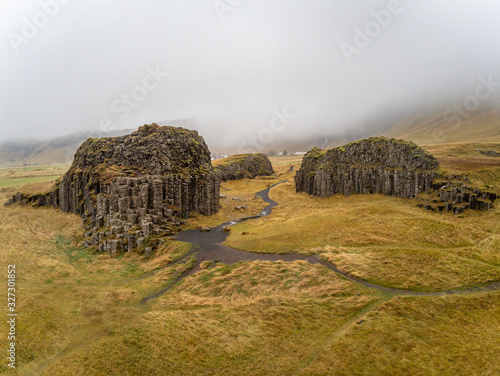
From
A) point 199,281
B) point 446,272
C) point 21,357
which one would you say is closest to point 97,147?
point 199,281

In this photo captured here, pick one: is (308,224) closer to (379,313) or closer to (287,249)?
(287,249)

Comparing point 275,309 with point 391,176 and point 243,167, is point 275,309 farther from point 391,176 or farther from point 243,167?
point 243,167

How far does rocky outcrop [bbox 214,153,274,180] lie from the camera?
13600 cm

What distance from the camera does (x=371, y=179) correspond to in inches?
2466

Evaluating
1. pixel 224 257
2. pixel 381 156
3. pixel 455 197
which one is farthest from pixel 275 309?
pixel 381 156

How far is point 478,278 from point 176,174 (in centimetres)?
4845

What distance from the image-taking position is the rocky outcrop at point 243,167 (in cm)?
13600

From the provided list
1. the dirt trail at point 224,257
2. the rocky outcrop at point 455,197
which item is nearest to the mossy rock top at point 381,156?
the rocky outcrop at point 455,197

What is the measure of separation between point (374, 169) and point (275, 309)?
52.2 m

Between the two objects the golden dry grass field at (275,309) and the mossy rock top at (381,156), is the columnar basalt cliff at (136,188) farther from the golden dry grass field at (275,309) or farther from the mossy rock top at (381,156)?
the mossy rock top at (381,156)

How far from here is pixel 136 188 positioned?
44.2 m

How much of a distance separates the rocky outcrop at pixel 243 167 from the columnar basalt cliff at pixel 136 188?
66133 mm

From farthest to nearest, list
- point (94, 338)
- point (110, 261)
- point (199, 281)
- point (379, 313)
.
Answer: point (110, 261)
point (199, 281)
point (379, 313)
point (94, 338)

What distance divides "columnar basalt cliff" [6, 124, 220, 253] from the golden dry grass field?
17.1 feet
